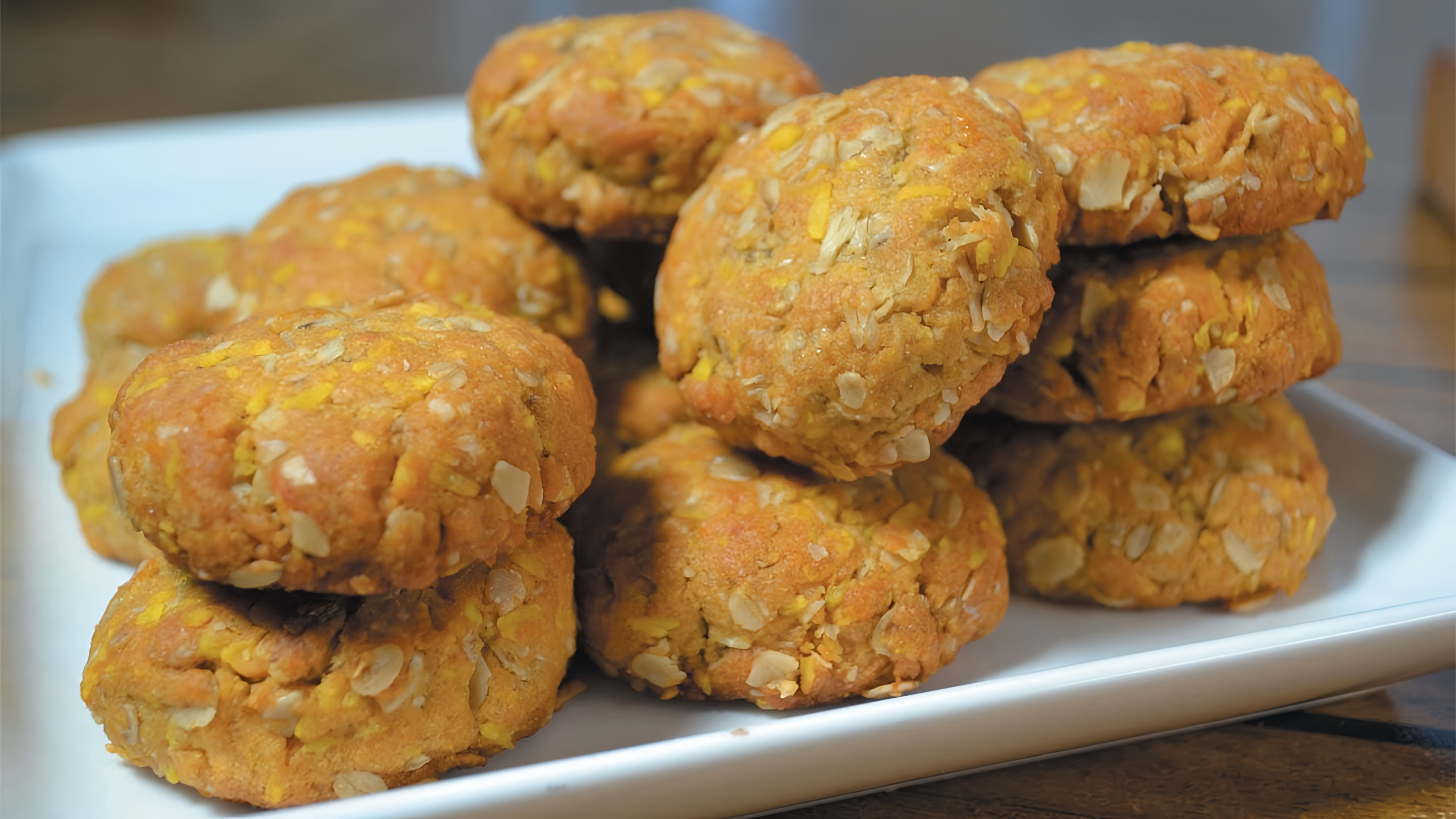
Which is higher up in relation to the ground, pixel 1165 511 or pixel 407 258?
pixel 407 258

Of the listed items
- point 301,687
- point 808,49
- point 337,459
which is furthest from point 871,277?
point 808,49

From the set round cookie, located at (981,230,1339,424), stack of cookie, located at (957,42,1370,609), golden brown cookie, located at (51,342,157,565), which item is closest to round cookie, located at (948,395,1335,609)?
stack of cookie, located at (957,42,1370,609)

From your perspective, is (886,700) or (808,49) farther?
(808,49)

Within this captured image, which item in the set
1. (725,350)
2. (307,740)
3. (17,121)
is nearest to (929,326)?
(725,350)

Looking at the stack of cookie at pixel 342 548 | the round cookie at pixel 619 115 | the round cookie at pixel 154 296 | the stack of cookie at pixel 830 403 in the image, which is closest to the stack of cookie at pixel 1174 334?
the stack of cookie at pixel 830 403

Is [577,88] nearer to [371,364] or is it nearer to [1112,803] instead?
[371,364]

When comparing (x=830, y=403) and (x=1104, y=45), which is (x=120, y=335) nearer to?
(x=830, y=403)

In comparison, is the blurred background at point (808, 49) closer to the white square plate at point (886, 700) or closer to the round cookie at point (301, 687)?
the white square plate at point (886, 700)
